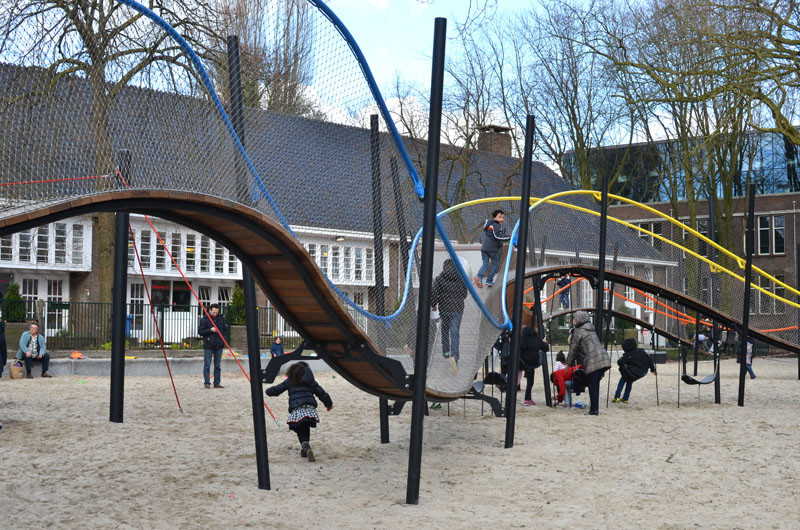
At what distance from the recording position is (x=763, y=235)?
43969 millimetres

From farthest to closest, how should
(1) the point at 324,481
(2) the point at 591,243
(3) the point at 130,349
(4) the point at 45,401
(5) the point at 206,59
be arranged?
(3) the point at 130,349, (2) the point at 591,243, (4) the point at 45,401, (5) the point at 206,59, (1) the point at 324,481

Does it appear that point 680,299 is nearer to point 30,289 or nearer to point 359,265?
point 359,265

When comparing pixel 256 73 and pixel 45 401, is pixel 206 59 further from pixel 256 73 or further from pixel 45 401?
pixel 45 401

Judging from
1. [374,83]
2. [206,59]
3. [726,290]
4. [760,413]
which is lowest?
[760,413]

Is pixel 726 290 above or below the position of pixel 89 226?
below

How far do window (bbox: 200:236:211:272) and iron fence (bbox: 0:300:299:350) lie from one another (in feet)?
28.0

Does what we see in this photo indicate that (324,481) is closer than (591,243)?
Yes

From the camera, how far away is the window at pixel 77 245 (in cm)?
2995

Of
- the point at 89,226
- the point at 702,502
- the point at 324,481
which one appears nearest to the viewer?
the point at 702,502

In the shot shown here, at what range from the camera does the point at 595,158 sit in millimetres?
37688

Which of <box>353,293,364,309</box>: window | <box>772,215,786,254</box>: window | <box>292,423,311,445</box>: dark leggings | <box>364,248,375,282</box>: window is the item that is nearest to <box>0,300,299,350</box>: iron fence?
<box>364,248,375,282</box>: window

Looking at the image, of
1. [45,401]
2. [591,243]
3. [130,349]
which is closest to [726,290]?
[591,243]

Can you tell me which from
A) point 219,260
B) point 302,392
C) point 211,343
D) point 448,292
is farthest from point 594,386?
point 219,260

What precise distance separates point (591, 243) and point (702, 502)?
890 cm
